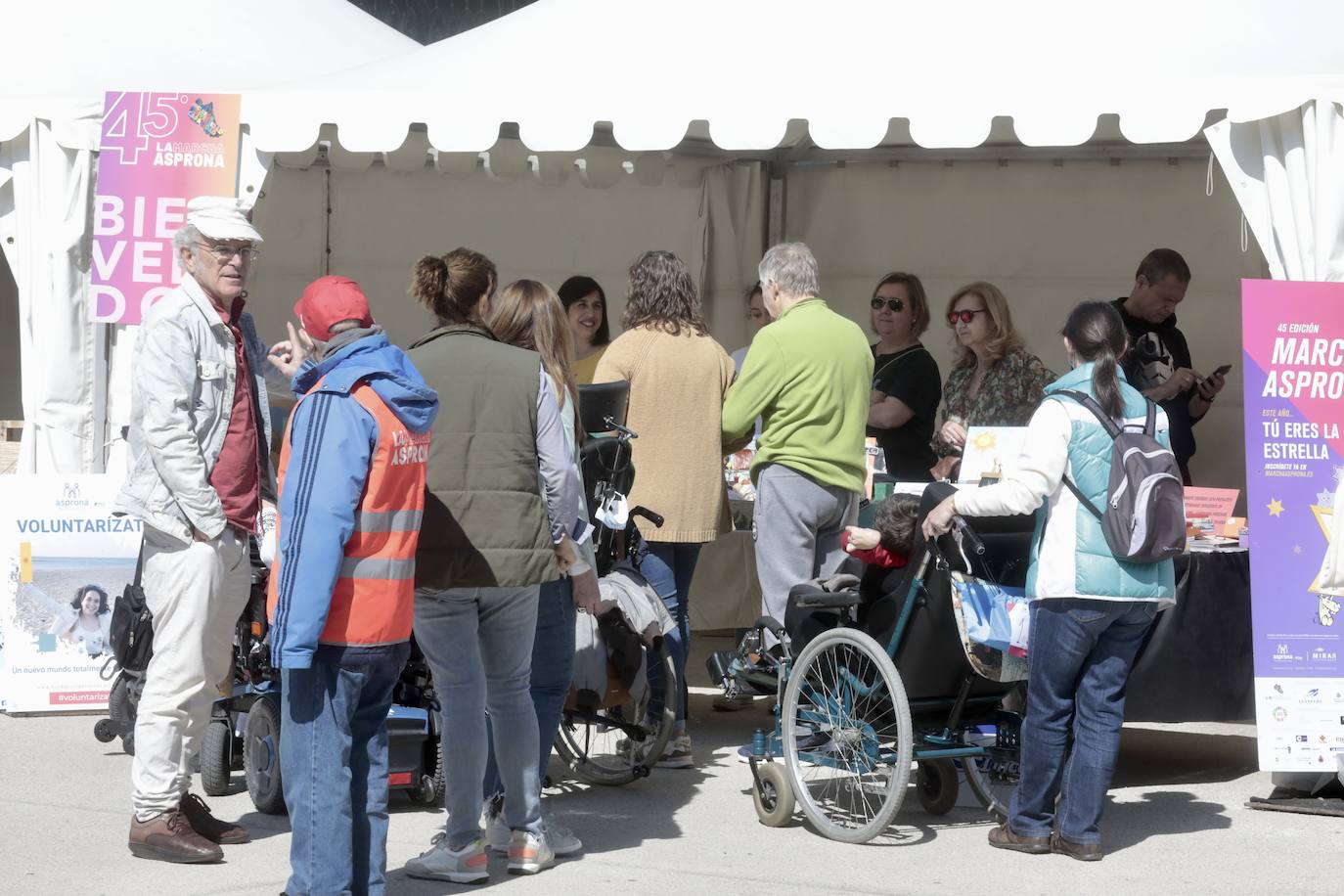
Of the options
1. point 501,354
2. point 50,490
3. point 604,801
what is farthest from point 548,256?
point 501,354

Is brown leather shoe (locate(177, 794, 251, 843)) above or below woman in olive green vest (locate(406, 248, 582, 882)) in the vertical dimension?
below

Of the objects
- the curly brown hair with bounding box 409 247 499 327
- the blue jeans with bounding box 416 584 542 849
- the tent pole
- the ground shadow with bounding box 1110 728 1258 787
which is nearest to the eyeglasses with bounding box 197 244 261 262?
the curly brown hair with bounding box 409 247 499 327

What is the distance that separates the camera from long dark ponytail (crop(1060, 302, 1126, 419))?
470 cm

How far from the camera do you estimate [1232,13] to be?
6418 mm

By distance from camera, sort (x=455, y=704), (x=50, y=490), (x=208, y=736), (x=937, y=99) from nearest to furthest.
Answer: (x=455, y=704) → (x=208, y=736) → (x=937, y=99) → (x=50, y=490)

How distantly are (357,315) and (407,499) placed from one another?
1.50ft

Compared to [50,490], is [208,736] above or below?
below

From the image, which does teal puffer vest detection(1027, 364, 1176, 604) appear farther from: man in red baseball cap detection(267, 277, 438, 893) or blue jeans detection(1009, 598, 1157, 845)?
man in red baseball cap detection(267, 277, 438, 893)

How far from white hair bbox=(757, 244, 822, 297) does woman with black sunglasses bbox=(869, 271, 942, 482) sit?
129cm

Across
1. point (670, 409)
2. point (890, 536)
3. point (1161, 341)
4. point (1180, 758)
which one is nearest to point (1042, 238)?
point (1161, 341)

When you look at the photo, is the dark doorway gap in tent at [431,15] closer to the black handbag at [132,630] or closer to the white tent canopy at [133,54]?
the white tent canopy at [133,54]

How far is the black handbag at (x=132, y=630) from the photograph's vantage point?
5.36 metres

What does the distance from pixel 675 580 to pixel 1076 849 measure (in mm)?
1763

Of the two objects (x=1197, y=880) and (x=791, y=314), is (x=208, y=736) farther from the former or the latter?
(x=1197, y=880)
